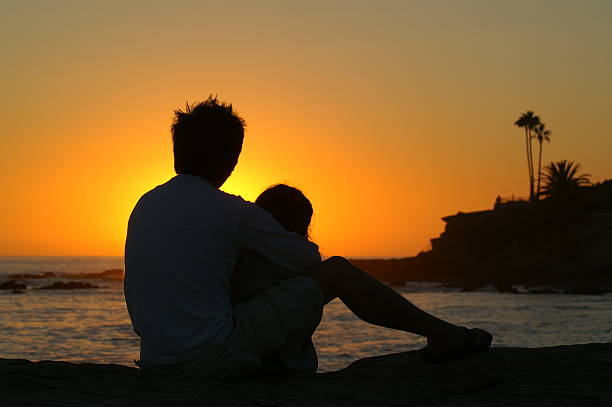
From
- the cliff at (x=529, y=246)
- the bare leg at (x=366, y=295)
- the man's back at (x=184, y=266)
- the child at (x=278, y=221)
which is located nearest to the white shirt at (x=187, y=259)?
the man's back at (x=184, y=266)

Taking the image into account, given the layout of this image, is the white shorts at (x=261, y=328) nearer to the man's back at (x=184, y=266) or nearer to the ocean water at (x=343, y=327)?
the man's back at (x=184, y=266)

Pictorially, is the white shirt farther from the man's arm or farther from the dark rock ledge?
the dark rock ledge

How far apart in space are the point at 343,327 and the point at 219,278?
2094cm

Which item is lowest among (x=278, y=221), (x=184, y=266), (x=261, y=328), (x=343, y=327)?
(x=343, y=327)

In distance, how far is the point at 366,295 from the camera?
3201 millimetres

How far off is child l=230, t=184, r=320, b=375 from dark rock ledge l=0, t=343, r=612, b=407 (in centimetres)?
8

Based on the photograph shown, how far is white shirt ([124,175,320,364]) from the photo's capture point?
3.02 meters

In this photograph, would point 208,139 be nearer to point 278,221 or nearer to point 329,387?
point 278,221

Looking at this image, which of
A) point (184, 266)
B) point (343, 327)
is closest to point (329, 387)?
point (184, 266)

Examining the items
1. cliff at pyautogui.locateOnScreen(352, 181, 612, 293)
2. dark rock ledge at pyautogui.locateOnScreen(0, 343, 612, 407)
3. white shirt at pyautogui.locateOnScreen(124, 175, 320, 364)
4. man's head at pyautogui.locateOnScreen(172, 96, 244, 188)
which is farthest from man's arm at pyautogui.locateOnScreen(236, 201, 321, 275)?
cliff at pyautogui.locateOnScreen(352, 181, 612, 293)

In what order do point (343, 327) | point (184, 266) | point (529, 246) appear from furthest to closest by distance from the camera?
point (529, 246)
point (343, 327)
point (184, 266)

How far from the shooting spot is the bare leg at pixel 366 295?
3197mm

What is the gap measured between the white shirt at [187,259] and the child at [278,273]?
188 mm

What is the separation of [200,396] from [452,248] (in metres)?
56.9
